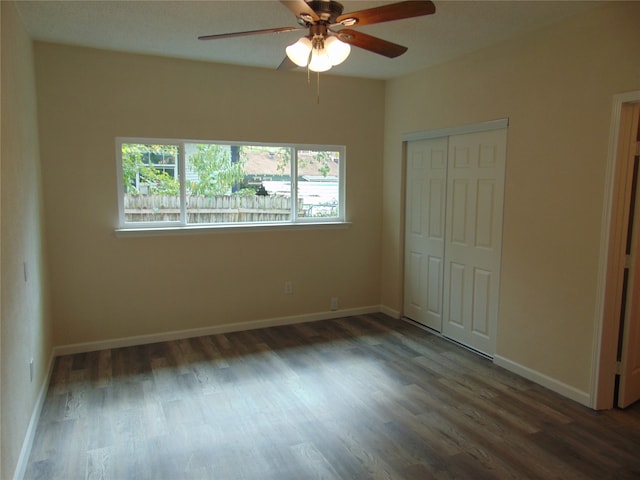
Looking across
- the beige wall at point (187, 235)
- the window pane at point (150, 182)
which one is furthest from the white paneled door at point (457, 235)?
the window pane at point (150, 182)

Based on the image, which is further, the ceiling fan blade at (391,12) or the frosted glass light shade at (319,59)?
the frosted glass light shade at (319,59)

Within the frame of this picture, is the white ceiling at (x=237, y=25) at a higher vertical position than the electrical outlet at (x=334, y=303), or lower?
higher

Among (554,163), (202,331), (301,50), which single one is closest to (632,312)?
(554,163)

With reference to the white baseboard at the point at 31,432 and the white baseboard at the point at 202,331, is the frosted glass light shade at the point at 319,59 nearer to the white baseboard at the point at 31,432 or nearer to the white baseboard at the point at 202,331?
the white baseboard at the point at 31,432

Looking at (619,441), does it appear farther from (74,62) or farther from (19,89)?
(74,62)

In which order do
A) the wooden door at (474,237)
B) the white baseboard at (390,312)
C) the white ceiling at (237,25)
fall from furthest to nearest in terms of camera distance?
the white baseboard at (390,312), the wooden door at (474,237), the white ceiling at (237,25)

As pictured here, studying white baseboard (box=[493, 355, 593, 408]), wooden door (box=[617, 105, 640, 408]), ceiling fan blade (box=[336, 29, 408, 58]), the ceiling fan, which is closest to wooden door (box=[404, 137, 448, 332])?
white baseboard (box=[493, 355, 593, 408])

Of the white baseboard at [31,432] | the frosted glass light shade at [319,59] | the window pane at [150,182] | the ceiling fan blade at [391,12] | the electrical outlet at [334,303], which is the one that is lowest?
the white baseboard at [31,432]

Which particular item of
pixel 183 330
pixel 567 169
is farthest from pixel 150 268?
pixel 567 169

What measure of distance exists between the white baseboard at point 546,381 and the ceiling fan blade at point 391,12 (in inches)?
106

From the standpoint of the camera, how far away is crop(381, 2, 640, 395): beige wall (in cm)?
287

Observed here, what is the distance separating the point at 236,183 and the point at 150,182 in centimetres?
81

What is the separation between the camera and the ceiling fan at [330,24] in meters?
1.99

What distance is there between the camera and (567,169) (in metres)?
3.09
